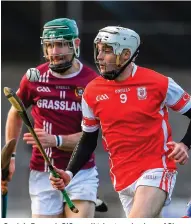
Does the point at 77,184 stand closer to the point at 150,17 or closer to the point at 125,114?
the point at 125,114

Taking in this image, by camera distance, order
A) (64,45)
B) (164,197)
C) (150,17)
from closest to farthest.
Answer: (164,197) → (64,45) → (150,17)

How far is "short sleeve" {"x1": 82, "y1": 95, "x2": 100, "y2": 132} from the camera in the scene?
574 cm

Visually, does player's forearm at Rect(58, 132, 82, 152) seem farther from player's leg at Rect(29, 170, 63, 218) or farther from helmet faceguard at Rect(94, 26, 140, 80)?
helmet faceguard at Rect(94, 26, 140, 80)

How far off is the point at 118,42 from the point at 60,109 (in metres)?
0.75

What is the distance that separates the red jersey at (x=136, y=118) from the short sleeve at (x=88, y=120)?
50 mm

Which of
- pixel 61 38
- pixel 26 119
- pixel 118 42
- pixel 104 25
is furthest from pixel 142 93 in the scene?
pixel 104 25

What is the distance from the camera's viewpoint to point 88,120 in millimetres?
5750

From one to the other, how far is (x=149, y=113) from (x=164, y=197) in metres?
0.52

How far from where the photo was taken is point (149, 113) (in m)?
5.55

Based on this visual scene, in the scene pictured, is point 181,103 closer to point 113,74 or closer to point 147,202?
point 113,74

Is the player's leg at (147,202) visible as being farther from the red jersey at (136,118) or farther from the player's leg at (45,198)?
the player's leg at (45,198)

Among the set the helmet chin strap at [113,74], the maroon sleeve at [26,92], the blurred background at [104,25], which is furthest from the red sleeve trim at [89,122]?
the blurred background at [104,25]

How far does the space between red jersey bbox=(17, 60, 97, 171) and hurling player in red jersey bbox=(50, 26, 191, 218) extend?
423 millimetres

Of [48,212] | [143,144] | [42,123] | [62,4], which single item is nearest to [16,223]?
[48,212]
